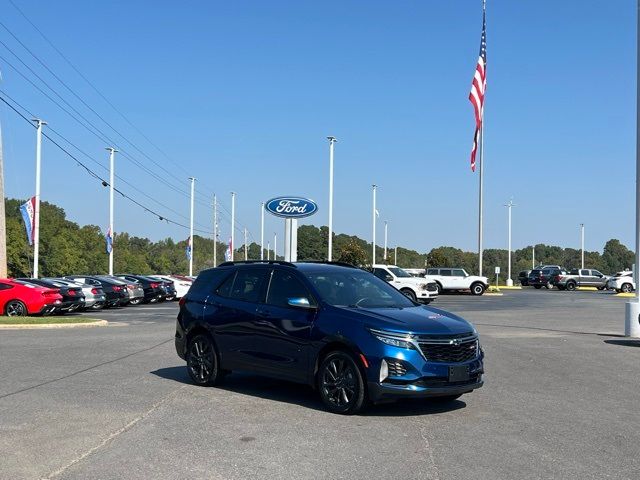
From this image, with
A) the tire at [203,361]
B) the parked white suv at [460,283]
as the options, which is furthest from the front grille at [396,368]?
the parked white suv at [460,283]

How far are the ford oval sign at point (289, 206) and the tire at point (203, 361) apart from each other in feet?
89.0

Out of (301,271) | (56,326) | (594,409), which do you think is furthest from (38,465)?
(56,326)

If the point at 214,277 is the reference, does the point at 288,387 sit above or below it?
below

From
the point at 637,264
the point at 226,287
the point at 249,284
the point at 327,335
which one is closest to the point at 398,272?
the point at 637,264

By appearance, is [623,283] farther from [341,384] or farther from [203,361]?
[341,384]

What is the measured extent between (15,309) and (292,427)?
20.3 metres

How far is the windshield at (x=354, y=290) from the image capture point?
9.06 m

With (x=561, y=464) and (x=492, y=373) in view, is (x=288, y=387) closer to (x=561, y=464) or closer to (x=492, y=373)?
(x=492, y=373)

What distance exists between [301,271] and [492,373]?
414cm

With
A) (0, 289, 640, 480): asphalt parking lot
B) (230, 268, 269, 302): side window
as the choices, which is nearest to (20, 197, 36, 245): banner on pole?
(0, 289, 640, 480): asphalt parking lot

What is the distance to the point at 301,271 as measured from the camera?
9.45 meters

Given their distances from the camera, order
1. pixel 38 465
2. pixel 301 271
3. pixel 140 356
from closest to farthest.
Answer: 1. pixel 38 465
2. pixel 301 271
3. pixel 140 356

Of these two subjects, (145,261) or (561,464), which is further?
(145,261)

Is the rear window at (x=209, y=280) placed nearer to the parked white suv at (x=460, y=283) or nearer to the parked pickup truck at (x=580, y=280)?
the parked white suv at (x=460, y=283)
